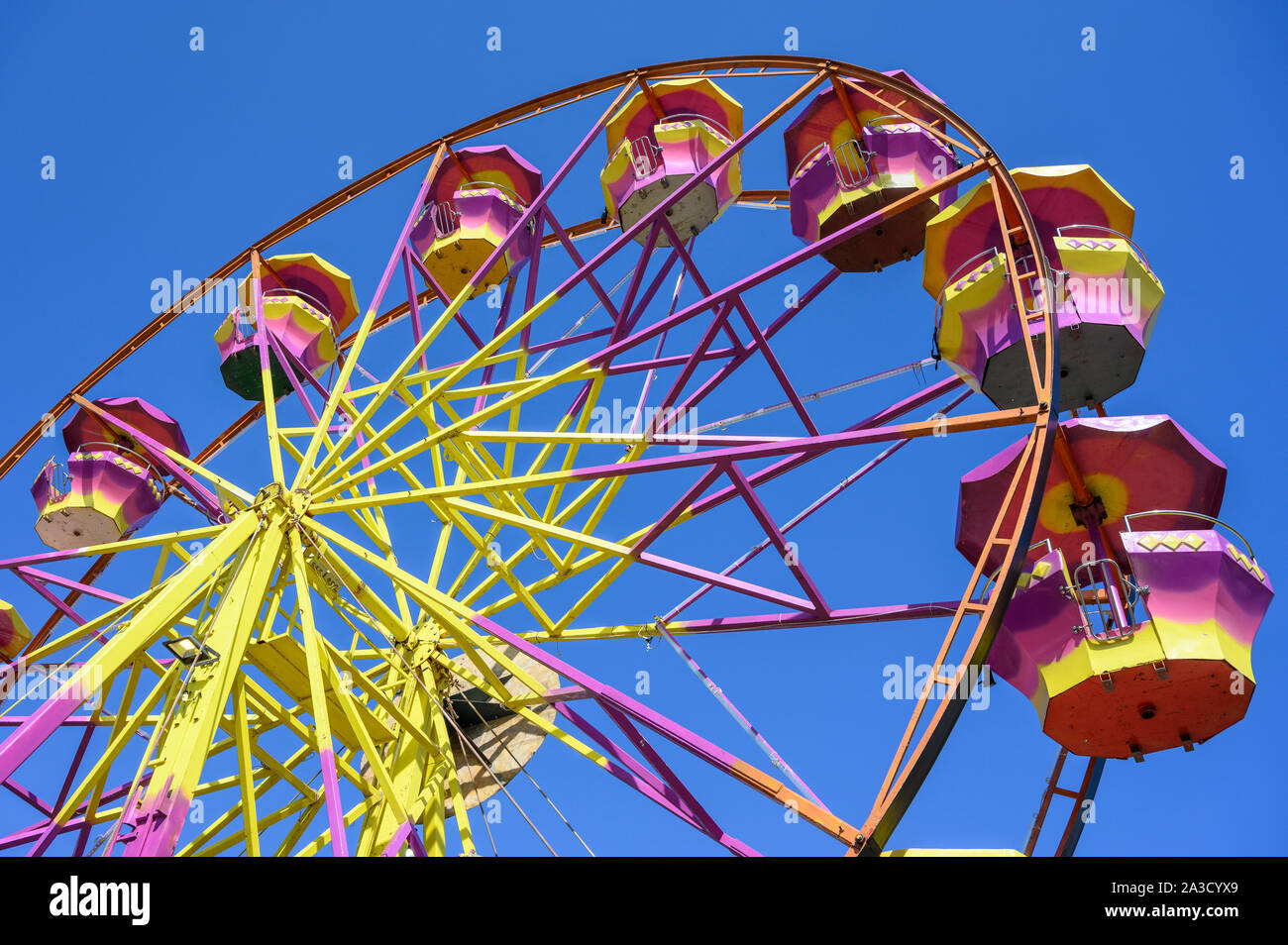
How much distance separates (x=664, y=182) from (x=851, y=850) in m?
9.01

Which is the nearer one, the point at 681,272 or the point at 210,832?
the point at 210,832

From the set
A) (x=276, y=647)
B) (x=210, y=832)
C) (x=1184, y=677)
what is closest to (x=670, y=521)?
(x=276, y=647)

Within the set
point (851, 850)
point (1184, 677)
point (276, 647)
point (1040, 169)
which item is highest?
point (1040, 169)

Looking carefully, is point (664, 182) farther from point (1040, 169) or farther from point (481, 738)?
point (481, 738)

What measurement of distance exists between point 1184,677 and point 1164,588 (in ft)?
2.60

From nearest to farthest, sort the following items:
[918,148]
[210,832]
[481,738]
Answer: [210,832]
[918,148]
[481,738]

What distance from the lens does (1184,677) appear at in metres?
9.69

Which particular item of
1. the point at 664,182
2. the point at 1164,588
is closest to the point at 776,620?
the point at 1164,588

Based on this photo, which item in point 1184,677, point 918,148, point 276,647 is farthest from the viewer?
point 918,148

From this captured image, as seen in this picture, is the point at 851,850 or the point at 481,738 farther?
the point at 481,738

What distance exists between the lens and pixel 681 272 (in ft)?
53.9
